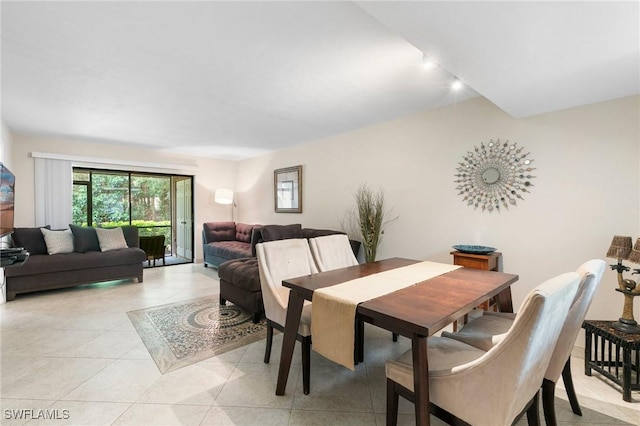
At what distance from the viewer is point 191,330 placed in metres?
2.80

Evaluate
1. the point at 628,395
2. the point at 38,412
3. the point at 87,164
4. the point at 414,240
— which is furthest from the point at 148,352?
the point at 87,164

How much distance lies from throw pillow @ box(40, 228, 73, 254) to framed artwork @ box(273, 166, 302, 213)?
332 centimetres

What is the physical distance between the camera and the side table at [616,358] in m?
1.82

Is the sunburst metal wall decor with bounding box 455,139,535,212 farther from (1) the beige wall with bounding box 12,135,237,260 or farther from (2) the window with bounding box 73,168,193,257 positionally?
(2) the window with bounding box 73,168,193,257

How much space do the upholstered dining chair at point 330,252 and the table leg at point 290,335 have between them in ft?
2.42

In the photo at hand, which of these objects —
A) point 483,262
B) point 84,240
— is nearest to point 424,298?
point 483,262

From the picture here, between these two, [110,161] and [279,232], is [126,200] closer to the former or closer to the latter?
[110,161]

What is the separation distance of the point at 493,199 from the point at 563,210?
1.83ft

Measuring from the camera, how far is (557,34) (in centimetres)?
144

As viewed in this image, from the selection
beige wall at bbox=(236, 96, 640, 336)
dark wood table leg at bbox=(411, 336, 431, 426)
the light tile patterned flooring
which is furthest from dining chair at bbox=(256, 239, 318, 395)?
beige wall at bbox=(236, 96, 640, 336)

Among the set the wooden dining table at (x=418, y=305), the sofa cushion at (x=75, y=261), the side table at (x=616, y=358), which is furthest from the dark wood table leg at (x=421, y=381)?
the sofa cushion at (x=75, y=261)

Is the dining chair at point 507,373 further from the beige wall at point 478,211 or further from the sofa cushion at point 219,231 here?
the sofa cushion at point 219,231

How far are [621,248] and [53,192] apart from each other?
7212 mm

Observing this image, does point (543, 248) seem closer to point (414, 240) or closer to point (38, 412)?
point (414, 240)
